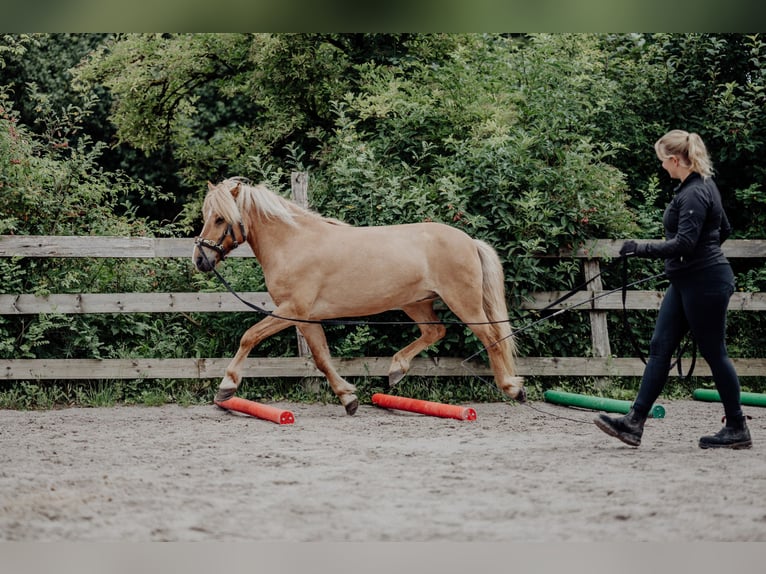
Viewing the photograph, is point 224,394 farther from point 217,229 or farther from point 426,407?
point 426,407

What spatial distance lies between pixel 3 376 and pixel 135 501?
13.4 feet

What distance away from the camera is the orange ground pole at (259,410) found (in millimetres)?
5926

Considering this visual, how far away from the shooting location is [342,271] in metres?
6.41

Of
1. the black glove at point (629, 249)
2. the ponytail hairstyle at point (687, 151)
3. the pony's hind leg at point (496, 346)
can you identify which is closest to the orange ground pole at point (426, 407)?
the pony's hind leg at point (496, 346)

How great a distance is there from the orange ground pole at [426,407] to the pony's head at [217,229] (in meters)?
1.73

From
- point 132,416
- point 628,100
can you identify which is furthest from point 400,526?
point 628,100

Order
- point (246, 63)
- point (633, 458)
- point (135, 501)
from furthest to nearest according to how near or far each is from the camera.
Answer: point (246, 63), point (633, 458), point (135, 501)

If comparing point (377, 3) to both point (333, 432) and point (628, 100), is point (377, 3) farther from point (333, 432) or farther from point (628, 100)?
point (628, 100)

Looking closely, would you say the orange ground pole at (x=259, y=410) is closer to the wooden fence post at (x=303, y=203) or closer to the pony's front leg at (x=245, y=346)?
the pony's front leg at (x=245, y=346)

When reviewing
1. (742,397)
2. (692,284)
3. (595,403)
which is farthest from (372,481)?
(742,397)

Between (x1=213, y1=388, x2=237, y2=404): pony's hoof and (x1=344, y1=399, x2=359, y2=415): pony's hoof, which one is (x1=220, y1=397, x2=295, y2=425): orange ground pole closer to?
(x1=213, y1=388, x2=237, y2=404): pony's hoof

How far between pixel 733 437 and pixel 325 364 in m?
3.06

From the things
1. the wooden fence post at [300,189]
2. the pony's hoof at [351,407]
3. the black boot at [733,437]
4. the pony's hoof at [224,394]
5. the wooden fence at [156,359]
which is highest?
the wooden fence post at [300,189]

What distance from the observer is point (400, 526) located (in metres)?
3.13
